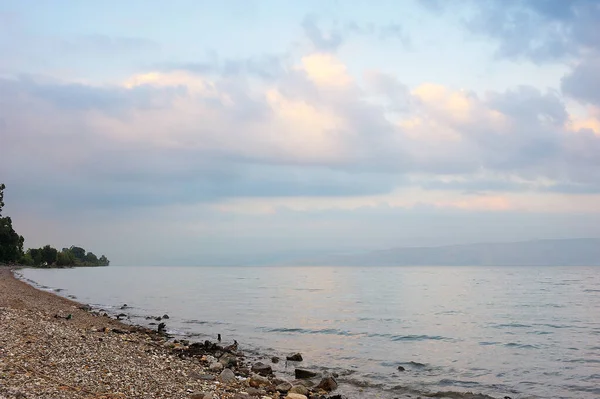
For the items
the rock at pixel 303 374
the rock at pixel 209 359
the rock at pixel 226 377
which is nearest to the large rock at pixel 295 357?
the rock at pixel 303 374

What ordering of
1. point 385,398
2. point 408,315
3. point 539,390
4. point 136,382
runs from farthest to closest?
point 408,315, point 539,390, point 385,398, point 136,382

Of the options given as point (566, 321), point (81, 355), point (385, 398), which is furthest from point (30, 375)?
point (566, 321)

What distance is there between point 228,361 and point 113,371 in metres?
7.85

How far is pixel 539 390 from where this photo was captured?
18.9 metres

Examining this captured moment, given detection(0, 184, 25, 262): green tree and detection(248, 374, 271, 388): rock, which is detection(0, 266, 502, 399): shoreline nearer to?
detection(248, 374, 271, 388): rock

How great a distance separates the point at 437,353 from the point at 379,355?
11.7 feet

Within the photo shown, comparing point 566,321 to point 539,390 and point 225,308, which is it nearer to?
point 539,390

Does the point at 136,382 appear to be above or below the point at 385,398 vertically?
above

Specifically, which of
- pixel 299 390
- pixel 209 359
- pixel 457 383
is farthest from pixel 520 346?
pixel 209 359

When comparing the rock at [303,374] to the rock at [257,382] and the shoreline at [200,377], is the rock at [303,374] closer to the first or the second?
the shoreline at [200,377]

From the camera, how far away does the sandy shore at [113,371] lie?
11281 millimetres

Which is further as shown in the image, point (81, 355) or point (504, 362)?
point (504, 362)

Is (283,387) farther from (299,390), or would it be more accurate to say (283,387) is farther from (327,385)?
(327,385)

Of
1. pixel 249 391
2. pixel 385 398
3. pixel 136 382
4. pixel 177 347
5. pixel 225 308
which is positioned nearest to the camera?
pixel 136 382
